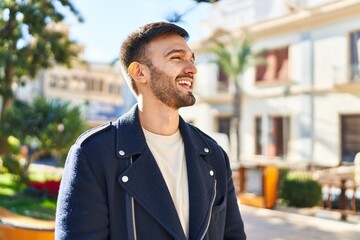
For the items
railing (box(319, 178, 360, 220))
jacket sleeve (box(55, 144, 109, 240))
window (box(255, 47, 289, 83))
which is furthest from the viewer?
window (box(255, 47, 289, 83))

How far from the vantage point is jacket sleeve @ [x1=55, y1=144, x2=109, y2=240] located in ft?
4.66

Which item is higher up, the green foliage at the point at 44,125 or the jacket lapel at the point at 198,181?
the green foliage at the point at 44,125

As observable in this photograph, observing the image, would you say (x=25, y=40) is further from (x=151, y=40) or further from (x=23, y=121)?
(x=151, y=40)

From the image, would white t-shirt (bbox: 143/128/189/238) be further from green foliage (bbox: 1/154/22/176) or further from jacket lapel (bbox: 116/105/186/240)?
green foliage (bbox: 1/154/22/176)

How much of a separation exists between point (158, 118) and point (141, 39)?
321mm

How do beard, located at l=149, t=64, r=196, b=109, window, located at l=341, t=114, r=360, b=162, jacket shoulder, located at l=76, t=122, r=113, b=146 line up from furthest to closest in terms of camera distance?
window, located at l=341, t=114, r=360, b=162 → beard, located at l=149, t=64, r=196, b=109 → jacket shoulder, located at l=76, t=122, r=113, b=146

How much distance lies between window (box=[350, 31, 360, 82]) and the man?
54.5 feet

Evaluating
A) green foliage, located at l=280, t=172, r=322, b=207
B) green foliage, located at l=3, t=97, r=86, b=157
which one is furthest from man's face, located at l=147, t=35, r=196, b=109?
green foliage, located at l=3, t=97, r=86, b=157

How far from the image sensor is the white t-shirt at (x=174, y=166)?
1.63 metres

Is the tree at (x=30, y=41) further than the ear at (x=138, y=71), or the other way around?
the tree at (x=30, y=41)

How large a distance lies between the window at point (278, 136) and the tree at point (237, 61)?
162 cm

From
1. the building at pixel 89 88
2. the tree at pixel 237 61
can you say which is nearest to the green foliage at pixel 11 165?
the tree at pixel 237 61

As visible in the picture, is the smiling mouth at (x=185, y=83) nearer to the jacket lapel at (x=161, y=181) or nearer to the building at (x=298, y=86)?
the jacket lapel at (x=161, y=181)

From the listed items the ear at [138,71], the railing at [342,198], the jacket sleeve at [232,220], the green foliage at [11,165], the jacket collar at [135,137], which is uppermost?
the ear at [138,71]
